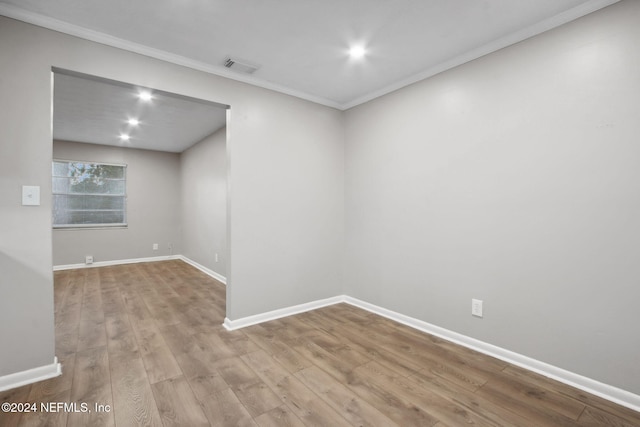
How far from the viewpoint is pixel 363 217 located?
353 centimetres

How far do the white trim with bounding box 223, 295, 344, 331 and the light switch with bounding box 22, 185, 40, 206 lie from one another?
1.80 metres

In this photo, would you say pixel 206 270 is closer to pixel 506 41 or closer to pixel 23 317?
pixel 23 317

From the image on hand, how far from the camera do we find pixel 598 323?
75.1 inches

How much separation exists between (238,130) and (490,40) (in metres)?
2.29

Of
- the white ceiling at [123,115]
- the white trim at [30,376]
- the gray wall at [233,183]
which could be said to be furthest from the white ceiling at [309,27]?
the white trim at [30,376]

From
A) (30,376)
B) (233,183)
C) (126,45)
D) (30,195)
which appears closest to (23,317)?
(30,376)

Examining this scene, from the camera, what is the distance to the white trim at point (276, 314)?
2.96 meters

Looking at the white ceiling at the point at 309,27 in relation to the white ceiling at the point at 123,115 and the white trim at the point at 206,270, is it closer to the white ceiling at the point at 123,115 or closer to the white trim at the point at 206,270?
the white ceiling at the point at 123,115

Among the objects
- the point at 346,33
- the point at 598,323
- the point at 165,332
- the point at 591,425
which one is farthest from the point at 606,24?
the point at 165,332

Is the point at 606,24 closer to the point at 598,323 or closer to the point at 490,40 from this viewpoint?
the point at 490,40

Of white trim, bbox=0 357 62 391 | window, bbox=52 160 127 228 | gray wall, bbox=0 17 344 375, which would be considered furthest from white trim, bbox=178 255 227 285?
white trim, bbox=0 357 62 391

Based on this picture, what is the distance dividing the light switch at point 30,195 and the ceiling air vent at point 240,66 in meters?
1.73

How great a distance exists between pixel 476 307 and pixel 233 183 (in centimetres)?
247

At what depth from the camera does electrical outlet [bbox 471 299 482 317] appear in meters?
2.48
